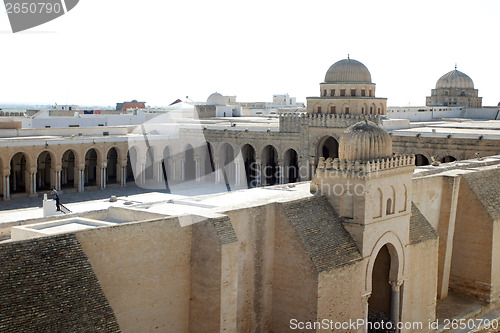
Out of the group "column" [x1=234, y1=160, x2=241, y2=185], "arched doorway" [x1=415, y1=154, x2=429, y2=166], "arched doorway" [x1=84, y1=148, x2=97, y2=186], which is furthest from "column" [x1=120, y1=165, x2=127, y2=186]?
"arched doorway" [x1=415, y1=154, x2=429, y2=166]

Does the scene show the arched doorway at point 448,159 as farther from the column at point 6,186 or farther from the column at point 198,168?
the column at point 6,186

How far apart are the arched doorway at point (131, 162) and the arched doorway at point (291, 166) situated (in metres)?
9.02

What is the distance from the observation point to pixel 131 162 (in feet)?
115

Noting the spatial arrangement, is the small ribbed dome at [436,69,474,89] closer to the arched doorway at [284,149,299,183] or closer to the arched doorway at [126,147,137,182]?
the arched doorway at [284,149,299,183]

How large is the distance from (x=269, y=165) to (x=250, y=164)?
1.16m

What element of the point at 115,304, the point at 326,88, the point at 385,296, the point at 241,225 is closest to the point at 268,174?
the point at 326,88

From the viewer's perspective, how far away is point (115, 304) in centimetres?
1026

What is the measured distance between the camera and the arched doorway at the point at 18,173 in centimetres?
3052

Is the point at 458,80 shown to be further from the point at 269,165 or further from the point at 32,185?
the point at 32,185

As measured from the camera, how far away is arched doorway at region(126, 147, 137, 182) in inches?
1349

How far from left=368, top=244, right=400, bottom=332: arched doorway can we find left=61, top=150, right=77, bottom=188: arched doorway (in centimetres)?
2187

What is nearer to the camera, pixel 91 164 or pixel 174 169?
pixel 91 164

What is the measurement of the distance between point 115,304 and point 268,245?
13.4 ft

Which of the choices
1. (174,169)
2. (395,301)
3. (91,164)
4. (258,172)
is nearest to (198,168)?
(174,169)
